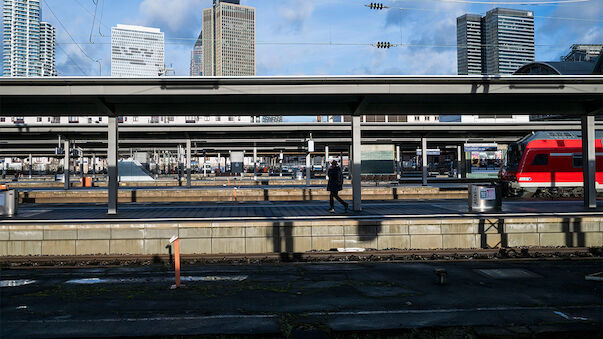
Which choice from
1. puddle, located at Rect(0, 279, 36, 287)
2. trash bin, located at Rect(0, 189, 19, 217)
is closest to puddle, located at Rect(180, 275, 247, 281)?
puddle, located at Rect(0, 279, 36, 287)

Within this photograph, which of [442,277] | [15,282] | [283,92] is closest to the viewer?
[442,277]

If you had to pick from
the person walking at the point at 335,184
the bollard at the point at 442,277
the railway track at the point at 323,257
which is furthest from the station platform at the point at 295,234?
the bollard at the point at 442,277

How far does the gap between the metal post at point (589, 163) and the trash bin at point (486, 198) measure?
12.1ft

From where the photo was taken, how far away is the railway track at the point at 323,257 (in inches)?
402

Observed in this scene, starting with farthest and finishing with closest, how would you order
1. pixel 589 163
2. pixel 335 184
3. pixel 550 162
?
pixel 550 162, pixel 589 163, pixel 335 184

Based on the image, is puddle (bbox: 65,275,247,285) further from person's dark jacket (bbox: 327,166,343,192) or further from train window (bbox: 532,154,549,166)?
train window (bbox: 532,154,549,166)

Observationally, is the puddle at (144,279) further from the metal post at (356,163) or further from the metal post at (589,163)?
the metal post at (589,163)

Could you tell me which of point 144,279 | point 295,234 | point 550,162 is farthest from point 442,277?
point 550,162

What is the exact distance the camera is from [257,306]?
21.8 ft

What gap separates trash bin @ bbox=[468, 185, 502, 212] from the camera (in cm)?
1466

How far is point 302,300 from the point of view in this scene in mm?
6973

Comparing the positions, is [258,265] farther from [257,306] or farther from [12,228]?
[12,228]

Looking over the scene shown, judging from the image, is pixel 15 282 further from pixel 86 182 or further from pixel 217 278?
pixel 86 182

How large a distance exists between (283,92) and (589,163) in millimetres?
11430
